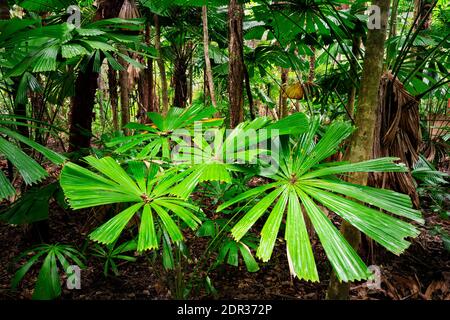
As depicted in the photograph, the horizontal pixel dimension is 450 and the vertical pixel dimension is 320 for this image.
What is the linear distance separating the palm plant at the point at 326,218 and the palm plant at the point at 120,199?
0.22 meters

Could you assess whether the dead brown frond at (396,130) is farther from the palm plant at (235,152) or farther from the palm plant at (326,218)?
the palm plant at (235,152)

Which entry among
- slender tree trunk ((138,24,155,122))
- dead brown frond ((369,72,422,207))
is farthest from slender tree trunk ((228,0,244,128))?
slender tree trunk ((138,24,155,122))

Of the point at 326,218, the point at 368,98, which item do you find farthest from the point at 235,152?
the point at 368,98

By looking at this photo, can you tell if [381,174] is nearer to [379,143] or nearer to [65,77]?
[379,143]

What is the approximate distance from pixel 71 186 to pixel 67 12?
177 centimetres

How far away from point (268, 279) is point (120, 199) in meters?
1.69

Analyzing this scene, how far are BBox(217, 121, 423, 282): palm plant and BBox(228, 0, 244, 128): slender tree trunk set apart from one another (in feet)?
3.13

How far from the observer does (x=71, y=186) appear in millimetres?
990

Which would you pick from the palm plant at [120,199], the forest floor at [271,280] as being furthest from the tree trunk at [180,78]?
the palm plant at [120,199]

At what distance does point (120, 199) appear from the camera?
1.00 metres

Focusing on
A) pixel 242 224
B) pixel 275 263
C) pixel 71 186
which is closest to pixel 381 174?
pixel 275 263

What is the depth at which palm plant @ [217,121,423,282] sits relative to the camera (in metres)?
0.86

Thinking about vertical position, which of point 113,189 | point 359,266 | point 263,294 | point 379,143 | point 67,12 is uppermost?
point 67,12

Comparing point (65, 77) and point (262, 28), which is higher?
point (262, 28)
